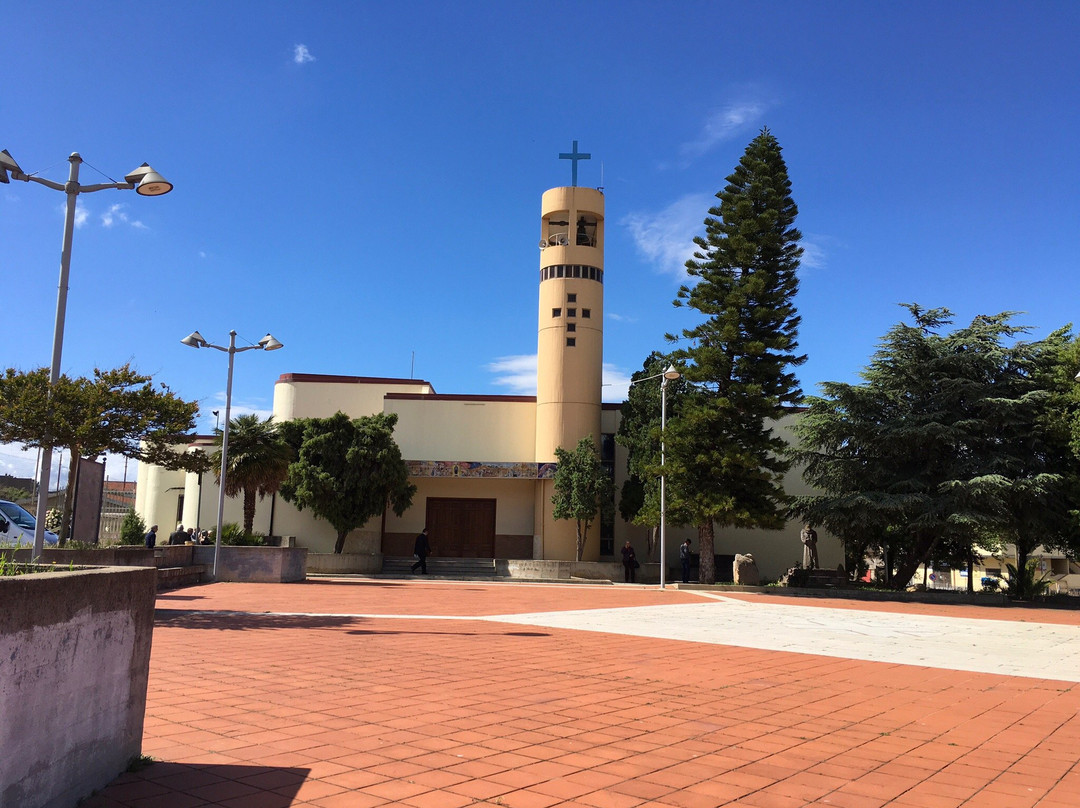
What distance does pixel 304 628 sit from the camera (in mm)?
12164

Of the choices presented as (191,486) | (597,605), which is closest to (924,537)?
(597,605)

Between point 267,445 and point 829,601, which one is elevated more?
point 267,445

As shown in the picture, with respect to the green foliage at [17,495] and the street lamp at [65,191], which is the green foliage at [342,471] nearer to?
the street lamp at [65,191]

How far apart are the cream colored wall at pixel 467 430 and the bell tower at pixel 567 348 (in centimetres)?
163

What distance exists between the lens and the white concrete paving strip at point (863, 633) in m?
11.0

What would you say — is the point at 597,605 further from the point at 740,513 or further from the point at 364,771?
the point at 364,771

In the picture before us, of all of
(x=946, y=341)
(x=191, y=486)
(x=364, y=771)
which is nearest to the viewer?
(x=364, y=771)

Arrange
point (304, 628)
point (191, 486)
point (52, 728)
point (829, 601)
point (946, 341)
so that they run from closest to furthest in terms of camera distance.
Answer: point (52, 728) < point (304, 628) < point (829, 601) < point (946, 341) < point (191, 486)

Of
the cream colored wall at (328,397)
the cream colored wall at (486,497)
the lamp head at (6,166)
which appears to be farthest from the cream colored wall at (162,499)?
the lamp head at (6,166)

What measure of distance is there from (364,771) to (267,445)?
27.2 meters

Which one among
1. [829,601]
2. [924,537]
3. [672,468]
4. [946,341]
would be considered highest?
[946,341]

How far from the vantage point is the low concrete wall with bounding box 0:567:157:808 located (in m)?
3.39

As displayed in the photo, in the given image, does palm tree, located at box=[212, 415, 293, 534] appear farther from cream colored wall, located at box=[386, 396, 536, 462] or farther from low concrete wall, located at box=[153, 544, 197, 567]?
cream colored wall, located at box=[386, 396, 536, 462]

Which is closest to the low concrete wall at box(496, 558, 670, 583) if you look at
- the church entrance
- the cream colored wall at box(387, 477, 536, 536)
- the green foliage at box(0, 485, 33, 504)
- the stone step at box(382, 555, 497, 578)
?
the stone step at box(382, 555, 497, 578)
